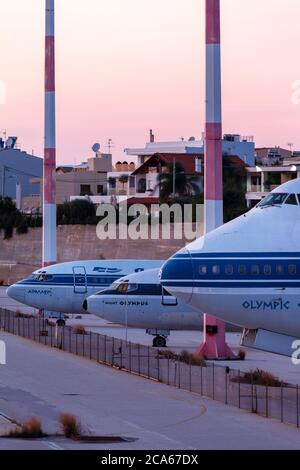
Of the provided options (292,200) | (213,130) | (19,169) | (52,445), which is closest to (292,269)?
(292,200)

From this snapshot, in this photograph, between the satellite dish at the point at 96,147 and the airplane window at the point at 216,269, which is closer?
the airplane window at the point at 216,269

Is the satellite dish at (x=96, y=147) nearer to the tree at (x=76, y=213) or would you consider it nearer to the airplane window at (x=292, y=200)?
the tree at (x=76, y=213)

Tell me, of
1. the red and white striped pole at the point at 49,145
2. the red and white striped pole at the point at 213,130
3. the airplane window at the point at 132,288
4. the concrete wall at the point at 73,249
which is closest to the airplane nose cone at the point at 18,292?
the red and white striped pole at the point at 49,145

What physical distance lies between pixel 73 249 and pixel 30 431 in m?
68.9

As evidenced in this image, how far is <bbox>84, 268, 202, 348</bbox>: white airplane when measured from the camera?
5191 centimetres

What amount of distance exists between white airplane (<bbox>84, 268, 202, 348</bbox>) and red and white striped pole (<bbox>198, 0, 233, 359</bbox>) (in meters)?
8.52

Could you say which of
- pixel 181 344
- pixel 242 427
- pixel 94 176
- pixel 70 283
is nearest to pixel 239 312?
pixel 242 427

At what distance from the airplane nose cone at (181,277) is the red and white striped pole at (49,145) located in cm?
3106

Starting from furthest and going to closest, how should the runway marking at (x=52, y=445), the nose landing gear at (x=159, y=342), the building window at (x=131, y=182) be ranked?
the building window at (x=131, y=182) → the nose landing gear at (x=159, y=342) → the runway marking at (x=52, y=445)

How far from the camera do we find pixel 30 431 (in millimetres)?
27719

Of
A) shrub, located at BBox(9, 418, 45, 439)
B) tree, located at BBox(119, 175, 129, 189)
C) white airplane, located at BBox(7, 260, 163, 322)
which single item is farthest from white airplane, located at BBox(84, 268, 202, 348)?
tree, located at BBox(119, 175, 129, 189)

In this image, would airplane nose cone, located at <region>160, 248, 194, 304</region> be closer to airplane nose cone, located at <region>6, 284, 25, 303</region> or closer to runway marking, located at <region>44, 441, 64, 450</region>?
runway marking, located at <region>44, 441, 64, 450</region>

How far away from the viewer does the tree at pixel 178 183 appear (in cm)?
11381
